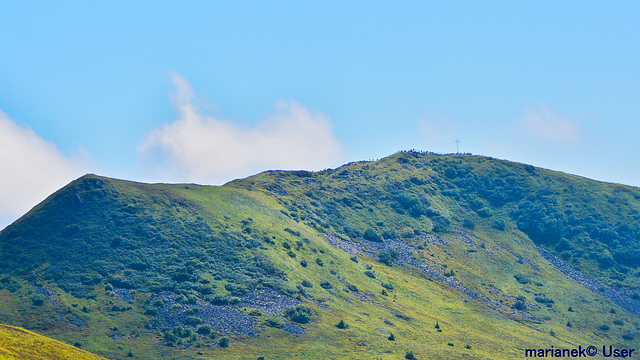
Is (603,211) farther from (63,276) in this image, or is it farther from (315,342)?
(63,276)

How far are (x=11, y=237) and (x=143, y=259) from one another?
2101 centimetres

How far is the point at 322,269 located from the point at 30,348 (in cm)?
6207

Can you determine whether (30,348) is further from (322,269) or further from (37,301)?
(322,269)

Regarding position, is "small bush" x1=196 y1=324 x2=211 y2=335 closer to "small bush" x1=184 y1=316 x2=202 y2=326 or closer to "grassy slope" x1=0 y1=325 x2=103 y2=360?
"small bush" x1=184 y1=316 x2=202 y2=326

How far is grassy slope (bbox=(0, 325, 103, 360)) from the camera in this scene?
134 feet

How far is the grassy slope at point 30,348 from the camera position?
4091cm

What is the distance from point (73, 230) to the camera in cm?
8962

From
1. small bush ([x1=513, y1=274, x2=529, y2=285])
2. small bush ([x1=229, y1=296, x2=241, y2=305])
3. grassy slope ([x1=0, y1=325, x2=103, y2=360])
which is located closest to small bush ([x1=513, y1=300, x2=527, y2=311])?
small bush ([x1=513, y1=274, x2=529, y2=285])

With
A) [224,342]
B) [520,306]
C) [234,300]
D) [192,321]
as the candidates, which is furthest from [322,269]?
[520,306]

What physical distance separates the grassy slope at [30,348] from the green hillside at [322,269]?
1589 cm

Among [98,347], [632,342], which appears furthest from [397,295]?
[98,347]

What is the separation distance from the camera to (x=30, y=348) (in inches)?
1722

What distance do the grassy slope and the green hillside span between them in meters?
15.9

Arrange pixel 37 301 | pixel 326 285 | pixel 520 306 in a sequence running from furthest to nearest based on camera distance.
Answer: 1. pixel 520 306
2. pixel 326 285
3. pixel 37 301
